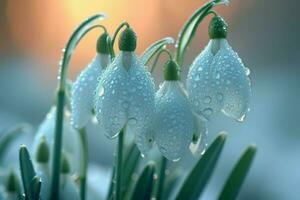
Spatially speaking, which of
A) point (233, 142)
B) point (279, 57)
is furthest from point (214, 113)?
point (279, 57)

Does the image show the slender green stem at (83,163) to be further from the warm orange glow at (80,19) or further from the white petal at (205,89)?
the warm orange glow at (80,19)

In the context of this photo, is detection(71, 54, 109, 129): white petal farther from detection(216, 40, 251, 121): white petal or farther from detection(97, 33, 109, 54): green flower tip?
detection(216, 40, 251, 121): white petal

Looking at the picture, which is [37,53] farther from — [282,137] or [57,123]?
[57,123]

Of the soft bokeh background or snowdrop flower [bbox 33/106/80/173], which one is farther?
the soft bokeh background

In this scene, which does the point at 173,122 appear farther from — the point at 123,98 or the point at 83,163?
the point at 83,163

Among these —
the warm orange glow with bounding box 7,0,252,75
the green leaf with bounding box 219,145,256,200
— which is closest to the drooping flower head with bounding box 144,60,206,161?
the green leaf with bounding box 219,145,256,200
